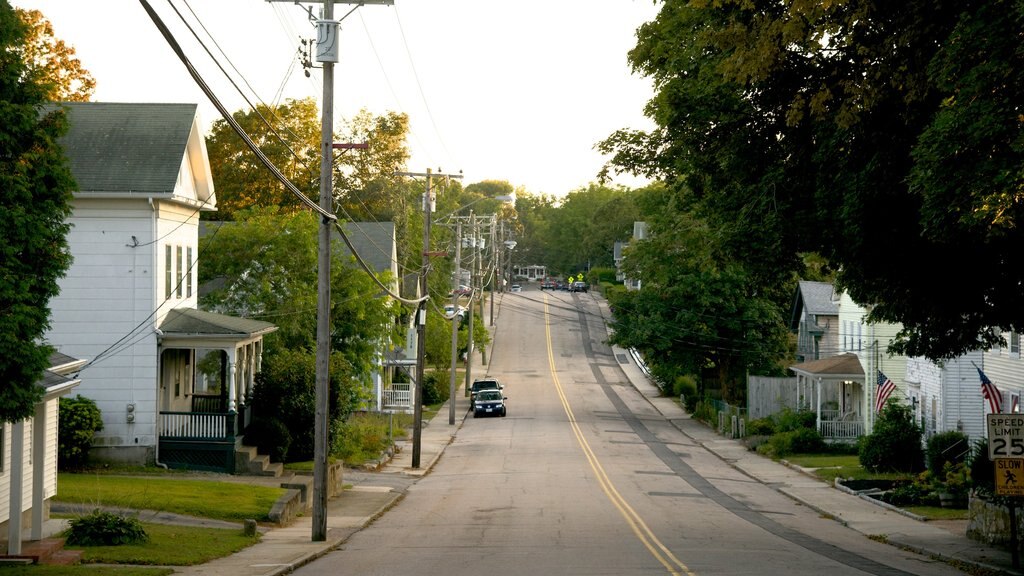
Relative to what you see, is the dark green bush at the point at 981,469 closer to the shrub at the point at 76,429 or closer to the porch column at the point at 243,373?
the porch column at the point at 243,373

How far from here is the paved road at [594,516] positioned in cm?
1827

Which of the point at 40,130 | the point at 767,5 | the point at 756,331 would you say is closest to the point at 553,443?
the point at 756,331

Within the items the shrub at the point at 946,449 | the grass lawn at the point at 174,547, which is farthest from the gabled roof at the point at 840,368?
the grass lawn at the point at 174,547

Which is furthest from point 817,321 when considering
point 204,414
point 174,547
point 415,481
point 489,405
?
point 174,547

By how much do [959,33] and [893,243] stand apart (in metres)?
4.66

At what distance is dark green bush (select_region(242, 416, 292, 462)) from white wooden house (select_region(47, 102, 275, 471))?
1.04 metres

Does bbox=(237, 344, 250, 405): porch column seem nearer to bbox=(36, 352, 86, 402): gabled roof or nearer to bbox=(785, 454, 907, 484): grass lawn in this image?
bbox=(36, 352, 86, 402): gabled roof

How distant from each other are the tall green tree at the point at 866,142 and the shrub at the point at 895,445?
14.8 meters

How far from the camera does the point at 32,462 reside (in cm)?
1895

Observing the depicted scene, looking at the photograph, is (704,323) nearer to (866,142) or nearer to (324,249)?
(324,249)

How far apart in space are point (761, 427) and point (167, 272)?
29859mm

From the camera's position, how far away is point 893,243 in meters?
17.3

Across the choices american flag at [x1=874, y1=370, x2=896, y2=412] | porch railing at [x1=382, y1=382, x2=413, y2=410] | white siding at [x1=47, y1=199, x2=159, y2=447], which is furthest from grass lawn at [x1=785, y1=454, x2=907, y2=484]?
porch railing at [x1=382, y1=382, x2=413, y2=410]

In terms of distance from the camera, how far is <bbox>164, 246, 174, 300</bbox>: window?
3077cm
